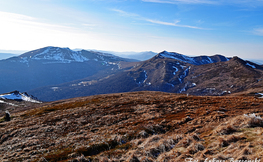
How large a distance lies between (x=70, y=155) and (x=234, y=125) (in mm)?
18359

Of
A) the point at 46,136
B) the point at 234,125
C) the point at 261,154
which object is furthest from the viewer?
the point at 46,136

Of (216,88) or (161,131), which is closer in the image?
(161,131)

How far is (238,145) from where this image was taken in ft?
32.7

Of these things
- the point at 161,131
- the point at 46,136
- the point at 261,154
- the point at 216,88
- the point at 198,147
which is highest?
the point at 261,154

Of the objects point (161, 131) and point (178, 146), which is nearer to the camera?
point (178, 146)

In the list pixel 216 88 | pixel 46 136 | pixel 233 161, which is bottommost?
pixel 216 88

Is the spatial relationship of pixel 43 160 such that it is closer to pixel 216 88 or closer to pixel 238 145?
pixel 238 145

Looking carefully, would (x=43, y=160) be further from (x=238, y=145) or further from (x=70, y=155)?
(x=238, y=145)

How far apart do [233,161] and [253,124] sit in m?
7.98

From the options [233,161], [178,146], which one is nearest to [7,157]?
[178,146]

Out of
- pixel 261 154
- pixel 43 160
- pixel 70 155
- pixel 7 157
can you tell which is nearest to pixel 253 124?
pixel 261 154

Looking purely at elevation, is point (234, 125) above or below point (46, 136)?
above

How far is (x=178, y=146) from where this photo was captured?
12875 mm

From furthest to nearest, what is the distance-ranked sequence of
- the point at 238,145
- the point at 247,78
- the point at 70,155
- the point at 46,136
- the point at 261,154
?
the point at 247,78 < the point at 46,136 < the point at 70,155 < the point at 238,145 < the point at 261,154
